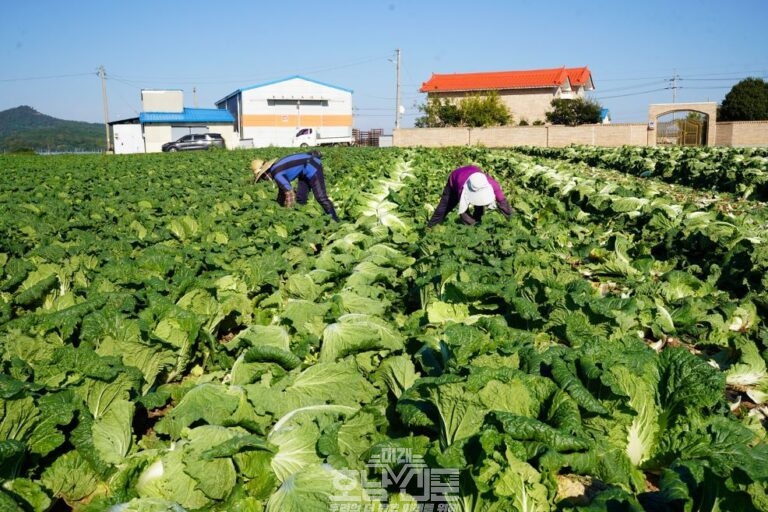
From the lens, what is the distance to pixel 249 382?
3.90 meters

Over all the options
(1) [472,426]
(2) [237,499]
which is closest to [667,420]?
(1) [472,426]

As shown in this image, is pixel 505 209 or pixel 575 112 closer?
pixel 505 209

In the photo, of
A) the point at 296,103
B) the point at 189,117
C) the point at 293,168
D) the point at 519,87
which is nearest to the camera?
the point at 293,168

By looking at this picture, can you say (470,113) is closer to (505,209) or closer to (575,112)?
(575,112)

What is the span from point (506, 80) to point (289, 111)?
2279 cm

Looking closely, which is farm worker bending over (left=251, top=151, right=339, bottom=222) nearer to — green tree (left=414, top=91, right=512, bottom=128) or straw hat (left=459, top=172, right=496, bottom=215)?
straw hat (left=459, top=172, right=496, bottom=215)

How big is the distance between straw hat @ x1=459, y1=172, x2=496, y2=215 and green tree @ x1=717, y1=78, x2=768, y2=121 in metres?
52.8

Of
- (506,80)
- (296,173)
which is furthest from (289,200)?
(506,80)

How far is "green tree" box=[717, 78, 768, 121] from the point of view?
5147 cm

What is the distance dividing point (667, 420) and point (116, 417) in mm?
2943

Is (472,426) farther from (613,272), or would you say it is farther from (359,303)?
(613,272)

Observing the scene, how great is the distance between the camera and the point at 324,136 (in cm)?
6309

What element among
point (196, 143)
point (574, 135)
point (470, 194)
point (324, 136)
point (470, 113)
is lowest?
point (470, 194)

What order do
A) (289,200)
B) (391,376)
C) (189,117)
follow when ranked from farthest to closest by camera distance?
(189,117) < (289,200) < (391,376)
